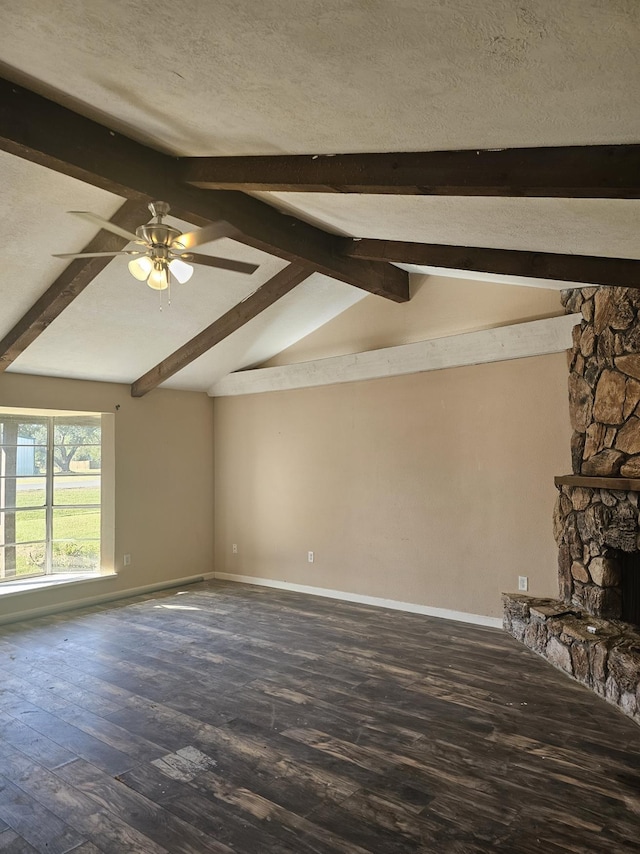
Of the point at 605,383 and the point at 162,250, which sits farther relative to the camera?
the point at 605,383

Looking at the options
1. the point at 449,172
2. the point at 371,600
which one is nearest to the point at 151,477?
the point at 371,600

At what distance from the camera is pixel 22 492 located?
5.96m

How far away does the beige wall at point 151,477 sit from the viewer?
5.85 meters

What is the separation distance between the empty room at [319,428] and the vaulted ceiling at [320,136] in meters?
0.02

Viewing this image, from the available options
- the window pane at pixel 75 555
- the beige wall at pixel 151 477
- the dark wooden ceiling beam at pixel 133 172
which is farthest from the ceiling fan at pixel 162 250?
the window pane at pixel 75 555

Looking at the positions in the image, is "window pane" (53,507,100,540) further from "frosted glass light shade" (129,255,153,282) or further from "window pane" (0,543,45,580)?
Answer: "frosted glass light shade" (129,255,153,282)

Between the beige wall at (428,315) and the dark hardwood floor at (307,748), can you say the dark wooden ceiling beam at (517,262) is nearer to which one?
the beige wall at (428,315)

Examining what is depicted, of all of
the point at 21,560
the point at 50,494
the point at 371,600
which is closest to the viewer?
the point at 371,600

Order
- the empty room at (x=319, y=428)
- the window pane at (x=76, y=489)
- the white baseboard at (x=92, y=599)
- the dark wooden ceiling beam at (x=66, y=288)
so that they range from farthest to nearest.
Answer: the window pane at (x=76, y=489) → the white baseboard at (x=92, y=599) → the dark wooden ceiling beam at (x=66, y=288) → the empty room at (x=319, y=428)

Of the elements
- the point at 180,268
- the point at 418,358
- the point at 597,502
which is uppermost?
the point at 180,268

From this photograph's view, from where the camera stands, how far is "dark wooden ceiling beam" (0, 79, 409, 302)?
2.62 meters

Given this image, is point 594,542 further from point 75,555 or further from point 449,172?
point 75,555

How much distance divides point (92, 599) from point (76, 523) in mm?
851

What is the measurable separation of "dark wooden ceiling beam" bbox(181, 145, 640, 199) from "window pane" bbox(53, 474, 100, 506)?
4.15m
